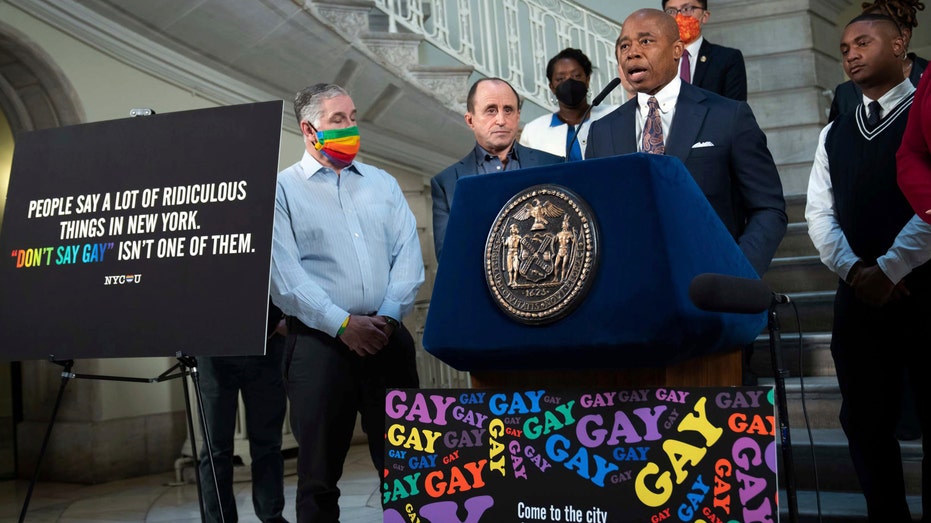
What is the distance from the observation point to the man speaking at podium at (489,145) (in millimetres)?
Answer: 2709

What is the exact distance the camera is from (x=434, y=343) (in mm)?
1284

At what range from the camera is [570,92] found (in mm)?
3367

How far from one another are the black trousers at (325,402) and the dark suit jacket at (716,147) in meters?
0.94

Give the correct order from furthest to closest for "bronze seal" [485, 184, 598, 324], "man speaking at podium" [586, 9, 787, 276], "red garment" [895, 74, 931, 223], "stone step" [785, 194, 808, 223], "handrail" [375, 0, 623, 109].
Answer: "handrail" [375, 0, 623, 109] → "stone step" [785, 194, 808, 223] → "red garment" [895, 74, 931, 223] → "man speaking at podium" [586, 9, 787, 276] → "bronze seal" [485, 184, 598, 324]

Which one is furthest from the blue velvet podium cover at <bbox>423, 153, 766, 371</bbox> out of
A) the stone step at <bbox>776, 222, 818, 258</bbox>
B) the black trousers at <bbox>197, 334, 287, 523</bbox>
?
the stone step at <bbox>776, 222, 818, 258</bbox>

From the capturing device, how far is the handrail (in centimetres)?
695

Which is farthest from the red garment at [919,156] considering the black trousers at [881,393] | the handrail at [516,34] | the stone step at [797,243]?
the handrail at [516,34]

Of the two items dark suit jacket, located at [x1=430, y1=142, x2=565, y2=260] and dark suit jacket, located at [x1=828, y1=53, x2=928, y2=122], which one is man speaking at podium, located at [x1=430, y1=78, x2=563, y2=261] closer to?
dark suit jacket, located at [x1=430, y1=142, x2=565, y2=260]

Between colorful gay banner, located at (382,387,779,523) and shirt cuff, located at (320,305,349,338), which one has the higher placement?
shirt cuff, located at (320,305,349,338)

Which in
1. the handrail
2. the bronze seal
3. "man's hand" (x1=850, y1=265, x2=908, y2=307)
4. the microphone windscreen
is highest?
the handrail

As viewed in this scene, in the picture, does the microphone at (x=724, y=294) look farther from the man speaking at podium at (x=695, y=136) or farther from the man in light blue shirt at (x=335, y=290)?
the man in light blue shirt at (x=335, y=290)

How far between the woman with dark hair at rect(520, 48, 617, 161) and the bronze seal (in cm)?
195

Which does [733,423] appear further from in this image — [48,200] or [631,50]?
[48,200]

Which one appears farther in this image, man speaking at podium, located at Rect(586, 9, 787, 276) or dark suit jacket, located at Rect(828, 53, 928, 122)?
dark suit jacket, located at Rect(828, 53, 928, 122)
